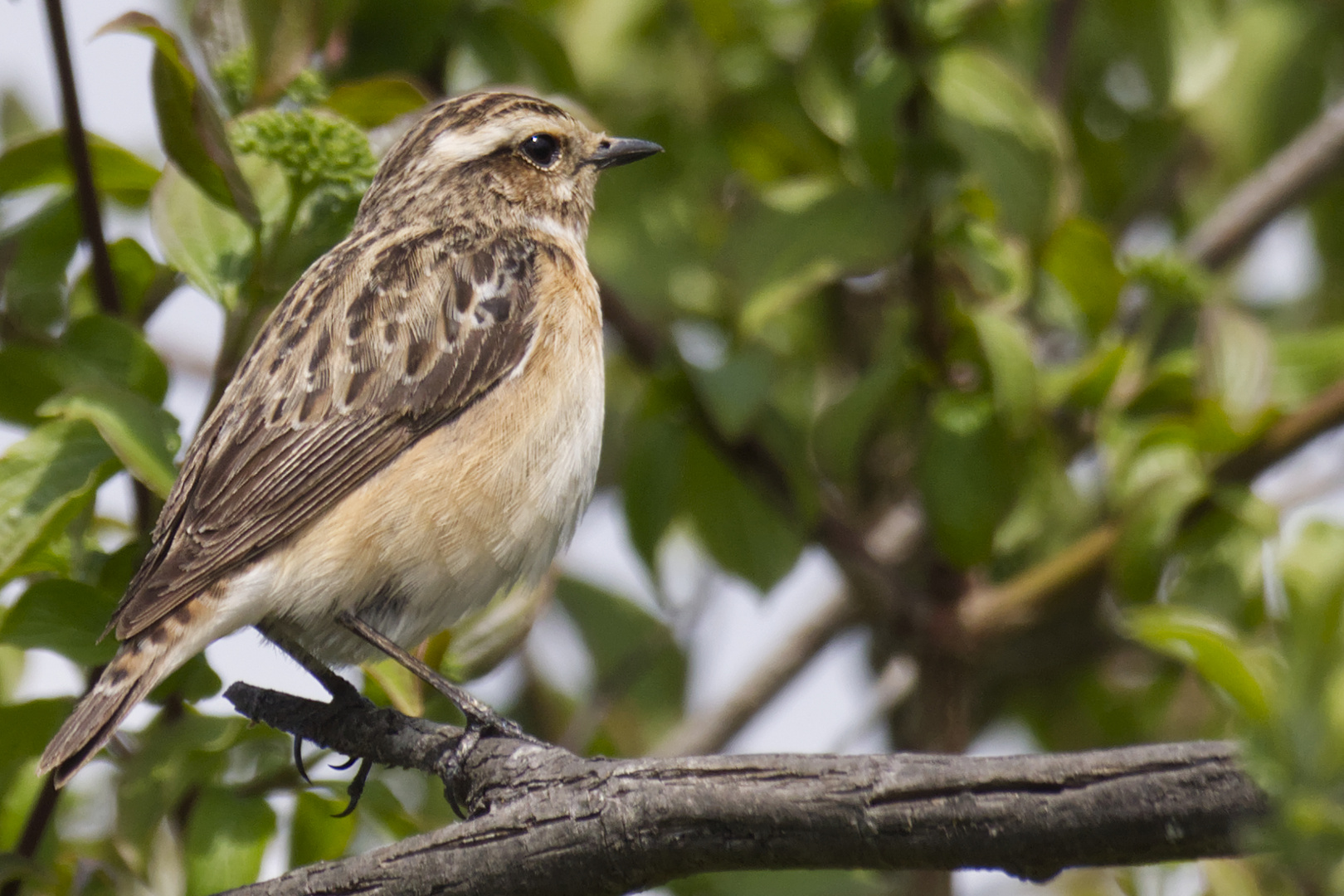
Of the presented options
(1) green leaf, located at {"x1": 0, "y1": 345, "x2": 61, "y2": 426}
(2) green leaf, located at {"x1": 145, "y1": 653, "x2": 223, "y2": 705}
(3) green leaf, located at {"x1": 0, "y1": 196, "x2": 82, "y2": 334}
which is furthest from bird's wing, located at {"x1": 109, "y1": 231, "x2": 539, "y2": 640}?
(3) green leaf, located at {"x1": 0, "y1": 196, "x2": 82, "y2": 334}

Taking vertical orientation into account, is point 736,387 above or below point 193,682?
above

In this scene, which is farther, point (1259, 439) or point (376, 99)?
point (1259, 439)

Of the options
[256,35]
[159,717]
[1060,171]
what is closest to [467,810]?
[159,717]

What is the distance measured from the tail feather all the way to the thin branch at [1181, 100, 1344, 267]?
4.72 metres

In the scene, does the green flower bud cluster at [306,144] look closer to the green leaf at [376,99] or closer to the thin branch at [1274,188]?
the green leaf at [376,99]

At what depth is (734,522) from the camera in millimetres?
5922

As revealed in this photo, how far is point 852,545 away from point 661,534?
2.94 ft

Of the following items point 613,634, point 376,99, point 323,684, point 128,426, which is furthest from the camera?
point 613,634

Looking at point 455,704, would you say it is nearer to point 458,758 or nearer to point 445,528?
point 458,758

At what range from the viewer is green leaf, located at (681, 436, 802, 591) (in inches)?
230

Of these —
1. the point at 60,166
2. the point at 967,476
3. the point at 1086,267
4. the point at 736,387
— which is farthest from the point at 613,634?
the point at 60,166

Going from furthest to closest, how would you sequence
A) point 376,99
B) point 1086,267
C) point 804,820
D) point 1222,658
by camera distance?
1. point 1086,267
2. point 376,99
3. point 1222,658
4. point 804,820

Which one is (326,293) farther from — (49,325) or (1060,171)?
(1060,171)

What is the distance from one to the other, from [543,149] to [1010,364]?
2.21m
